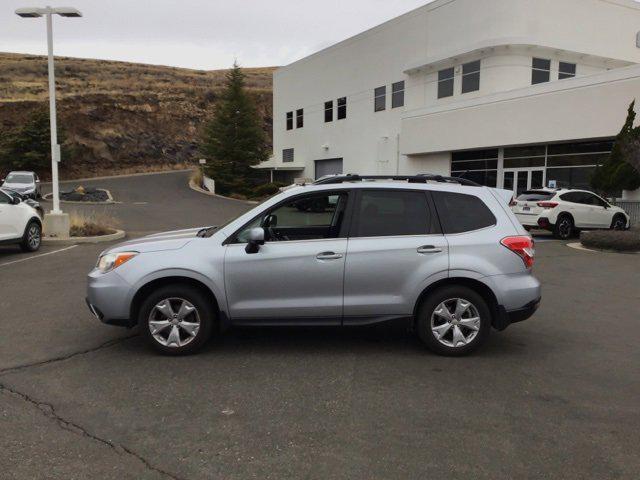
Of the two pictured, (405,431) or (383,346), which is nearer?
(405,431)

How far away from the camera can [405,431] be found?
3.94 meters

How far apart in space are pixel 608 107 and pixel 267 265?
20.4 meters

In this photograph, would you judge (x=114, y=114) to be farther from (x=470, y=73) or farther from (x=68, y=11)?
(x=68, y=11)

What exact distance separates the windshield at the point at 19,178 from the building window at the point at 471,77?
2391 cm

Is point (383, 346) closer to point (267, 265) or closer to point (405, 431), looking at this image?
point (267, 265)

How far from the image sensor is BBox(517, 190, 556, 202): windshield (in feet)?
58.7

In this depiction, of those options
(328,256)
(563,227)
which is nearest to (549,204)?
Result: (563,227)

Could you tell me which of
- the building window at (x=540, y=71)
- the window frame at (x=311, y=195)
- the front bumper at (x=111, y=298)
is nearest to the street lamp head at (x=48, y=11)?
the front bumper at (x=111, y=298)

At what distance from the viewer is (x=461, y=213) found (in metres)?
5.70

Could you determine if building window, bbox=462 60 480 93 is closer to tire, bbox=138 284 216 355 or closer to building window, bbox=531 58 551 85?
building window, bbox=531 58 551 85

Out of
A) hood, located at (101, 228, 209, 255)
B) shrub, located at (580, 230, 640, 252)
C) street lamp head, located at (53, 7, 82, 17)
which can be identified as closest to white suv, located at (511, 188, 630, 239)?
shrub, located at (580, 230, 640, 252)

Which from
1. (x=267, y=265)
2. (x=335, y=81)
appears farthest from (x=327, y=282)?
(x=335, y=81)

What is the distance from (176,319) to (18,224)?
29.0ft

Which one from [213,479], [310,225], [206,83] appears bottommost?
[213,479]
